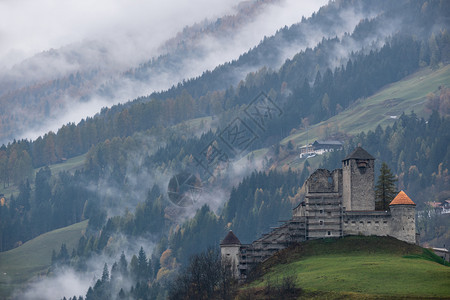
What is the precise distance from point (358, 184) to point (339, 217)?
6.14 m

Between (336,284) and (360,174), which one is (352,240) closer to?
(360,174)

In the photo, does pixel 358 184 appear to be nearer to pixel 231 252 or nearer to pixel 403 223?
pixel 403 223

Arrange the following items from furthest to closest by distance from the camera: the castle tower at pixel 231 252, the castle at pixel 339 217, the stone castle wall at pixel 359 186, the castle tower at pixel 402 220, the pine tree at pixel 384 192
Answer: the pine tree at pixel 384 192 < the stone castle wall at pixel 359 186 < the castle tower at pixel 231 252 < the castle at pixel 339 217 < the castle tower at pixel 402 220

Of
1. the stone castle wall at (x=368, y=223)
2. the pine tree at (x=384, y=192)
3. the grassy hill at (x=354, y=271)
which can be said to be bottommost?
the grassy hill at (x=354, y=271)

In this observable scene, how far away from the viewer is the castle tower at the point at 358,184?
128m

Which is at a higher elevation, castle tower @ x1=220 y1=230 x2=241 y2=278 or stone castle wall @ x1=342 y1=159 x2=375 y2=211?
stone castle wall @ x1=342 y1=159 x2=375 y2=211

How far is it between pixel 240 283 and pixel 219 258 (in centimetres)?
1010

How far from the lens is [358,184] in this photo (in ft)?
421

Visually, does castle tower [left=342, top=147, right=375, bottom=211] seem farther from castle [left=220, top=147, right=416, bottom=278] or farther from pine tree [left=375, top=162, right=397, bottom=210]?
pine tree [left=375, top=162, right=397, bottom=210]

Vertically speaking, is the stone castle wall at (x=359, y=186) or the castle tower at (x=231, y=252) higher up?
the stone castle wall at (x=359, y=186)

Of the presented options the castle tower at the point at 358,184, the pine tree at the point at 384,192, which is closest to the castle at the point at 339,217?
the castle tower at the point at 358,184

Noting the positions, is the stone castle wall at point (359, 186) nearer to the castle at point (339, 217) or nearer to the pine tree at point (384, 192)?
the castle at point (339, 217)

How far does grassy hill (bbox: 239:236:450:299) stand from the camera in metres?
97.2

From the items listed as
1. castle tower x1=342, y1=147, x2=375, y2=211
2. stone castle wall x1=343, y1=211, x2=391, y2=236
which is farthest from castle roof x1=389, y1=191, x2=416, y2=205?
castle tower x1=342, y1=147, x2=375, y2=211
